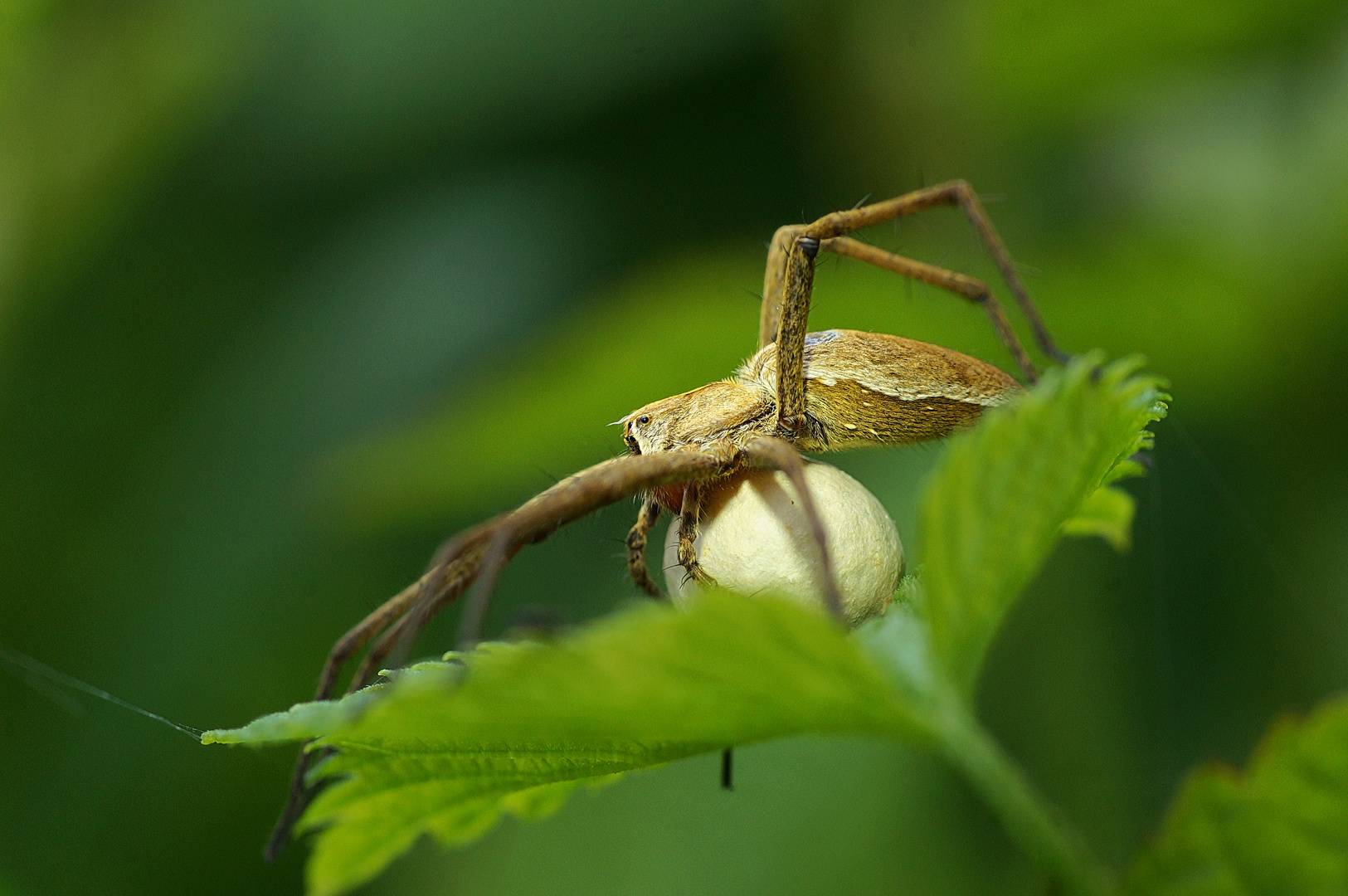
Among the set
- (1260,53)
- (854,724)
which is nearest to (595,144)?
(1260,53)

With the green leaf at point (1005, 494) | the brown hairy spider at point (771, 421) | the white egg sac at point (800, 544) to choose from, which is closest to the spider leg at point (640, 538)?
the brown hairy spider at point (771, 421)

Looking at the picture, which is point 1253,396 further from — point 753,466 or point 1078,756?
point 753,466

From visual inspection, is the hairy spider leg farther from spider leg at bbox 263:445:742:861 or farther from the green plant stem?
the green plant stem

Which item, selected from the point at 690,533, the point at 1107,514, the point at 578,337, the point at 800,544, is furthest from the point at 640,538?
the point at 578,337

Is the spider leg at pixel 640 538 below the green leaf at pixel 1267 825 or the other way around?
the other way around

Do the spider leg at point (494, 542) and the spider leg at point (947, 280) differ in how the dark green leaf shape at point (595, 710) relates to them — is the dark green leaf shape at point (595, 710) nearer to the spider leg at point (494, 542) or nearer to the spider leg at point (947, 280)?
the spider leg at point (494, 542)

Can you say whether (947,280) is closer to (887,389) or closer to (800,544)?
(887,389)
